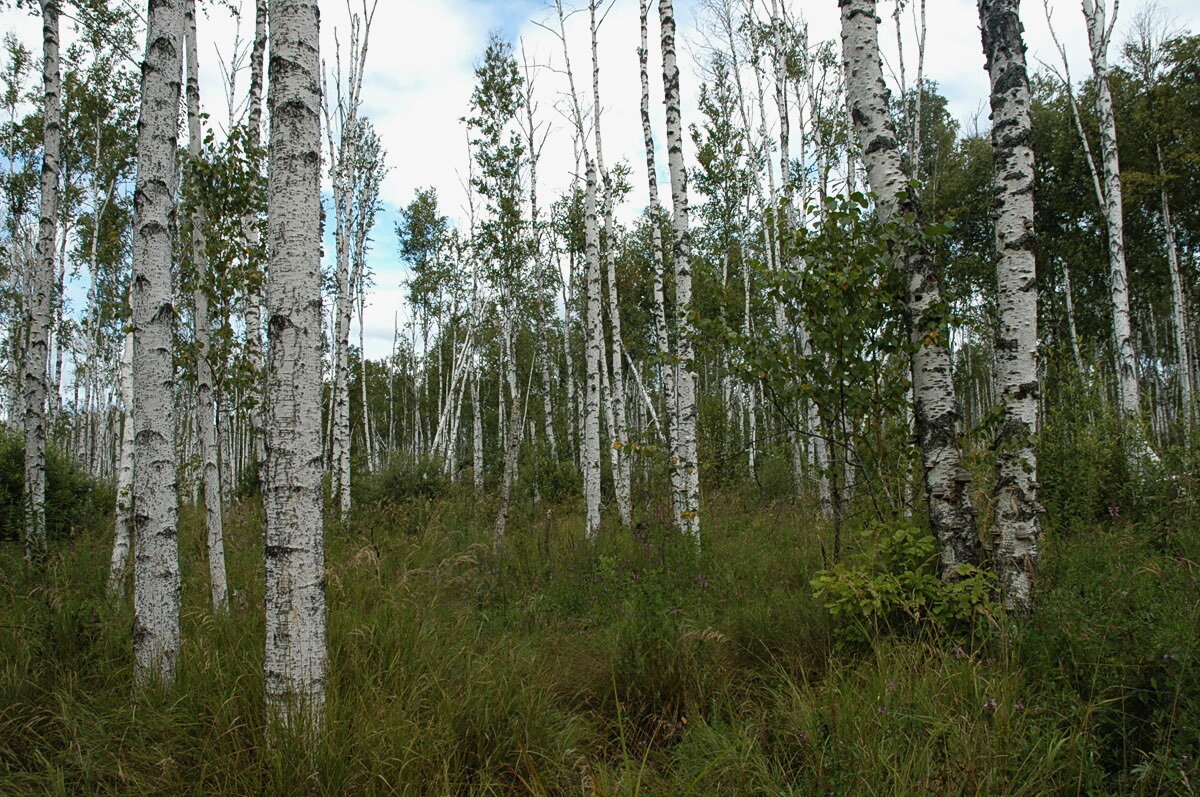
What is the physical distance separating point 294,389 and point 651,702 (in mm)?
2584

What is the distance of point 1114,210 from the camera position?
11266 millimetres

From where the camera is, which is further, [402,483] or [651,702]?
[402,483]

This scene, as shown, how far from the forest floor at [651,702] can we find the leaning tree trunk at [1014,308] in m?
0.32

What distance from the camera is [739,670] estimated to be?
3.59 meters

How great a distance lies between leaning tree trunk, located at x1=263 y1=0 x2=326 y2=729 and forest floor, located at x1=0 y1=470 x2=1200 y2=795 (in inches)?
10.3

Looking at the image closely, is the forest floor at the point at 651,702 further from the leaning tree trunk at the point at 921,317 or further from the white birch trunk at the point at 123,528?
the leaning tree trunk at the point at 921,317

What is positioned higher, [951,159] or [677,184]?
[951,159]

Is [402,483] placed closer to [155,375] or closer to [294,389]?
[155,375]

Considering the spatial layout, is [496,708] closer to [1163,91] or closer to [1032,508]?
[1032,508]

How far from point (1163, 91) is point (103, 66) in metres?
27.5

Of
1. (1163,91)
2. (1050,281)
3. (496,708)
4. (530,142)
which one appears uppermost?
(1163,91)

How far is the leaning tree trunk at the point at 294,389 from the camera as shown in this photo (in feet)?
7.62

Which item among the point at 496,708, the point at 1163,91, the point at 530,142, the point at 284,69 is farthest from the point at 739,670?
the point at 1163,91

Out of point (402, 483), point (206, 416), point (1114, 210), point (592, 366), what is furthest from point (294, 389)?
point (1114, 210)
